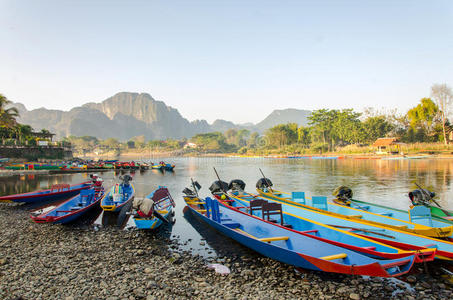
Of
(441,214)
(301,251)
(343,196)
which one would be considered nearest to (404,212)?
(441,214)

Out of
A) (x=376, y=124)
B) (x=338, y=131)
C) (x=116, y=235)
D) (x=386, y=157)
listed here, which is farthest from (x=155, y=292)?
(x=338, y=131)

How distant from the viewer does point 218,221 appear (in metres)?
10.0

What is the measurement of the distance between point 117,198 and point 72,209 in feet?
7.41

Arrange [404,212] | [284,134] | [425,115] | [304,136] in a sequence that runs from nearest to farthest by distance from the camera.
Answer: [404,212] → [425,115] → [304,136] → [284,134]

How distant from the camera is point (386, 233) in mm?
7629

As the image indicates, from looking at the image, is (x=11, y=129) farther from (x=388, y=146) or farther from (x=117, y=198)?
(x=388, y=146)

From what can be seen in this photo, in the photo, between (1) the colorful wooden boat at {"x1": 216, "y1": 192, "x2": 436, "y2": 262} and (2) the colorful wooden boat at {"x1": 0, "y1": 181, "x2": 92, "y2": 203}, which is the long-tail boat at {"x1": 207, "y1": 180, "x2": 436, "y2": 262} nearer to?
(1) the colorful wooden boat at {"x1": 216, "y1": 192, "x2": 436, "y2": 262}

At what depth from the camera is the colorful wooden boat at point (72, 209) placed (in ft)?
35.4

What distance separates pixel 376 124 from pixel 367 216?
7929 cm

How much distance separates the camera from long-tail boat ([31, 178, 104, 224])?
10811 millimetres

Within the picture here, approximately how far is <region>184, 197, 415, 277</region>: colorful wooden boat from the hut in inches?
2766

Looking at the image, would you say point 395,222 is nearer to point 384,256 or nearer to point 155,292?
point 384,256

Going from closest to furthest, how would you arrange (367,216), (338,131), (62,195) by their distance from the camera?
(367,216) < (62,195) < (338,131)

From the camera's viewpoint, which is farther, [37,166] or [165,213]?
[37,166]
